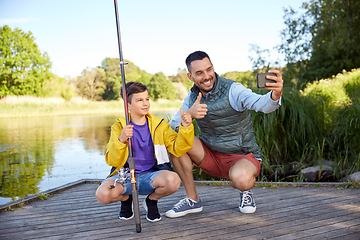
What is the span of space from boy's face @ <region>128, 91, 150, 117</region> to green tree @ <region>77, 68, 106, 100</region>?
34561 mm

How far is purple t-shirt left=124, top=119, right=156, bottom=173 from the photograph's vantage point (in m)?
2.26

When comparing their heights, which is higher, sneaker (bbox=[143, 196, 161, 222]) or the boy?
the boy

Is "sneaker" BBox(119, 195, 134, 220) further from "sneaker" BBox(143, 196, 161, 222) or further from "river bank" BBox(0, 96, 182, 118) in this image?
"river bank" BBox(0, 96, 182, 118)

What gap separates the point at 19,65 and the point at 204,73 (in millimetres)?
28795

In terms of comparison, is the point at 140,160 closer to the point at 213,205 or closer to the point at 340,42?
the point at 213,205

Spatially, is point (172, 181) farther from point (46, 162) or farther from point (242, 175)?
point (46, 162)

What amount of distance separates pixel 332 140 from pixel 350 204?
2375 mm

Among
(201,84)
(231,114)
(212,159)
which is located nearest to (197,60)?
(201,84)

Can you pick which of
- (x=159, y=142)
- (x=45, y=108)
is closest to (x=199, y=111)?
(x=159, y=142)

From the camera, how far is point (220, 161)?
252 centimetres

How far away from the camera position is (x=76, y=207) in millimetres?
2586

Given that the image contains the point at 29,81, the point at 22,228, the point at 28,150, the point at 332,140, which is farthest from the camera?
the point at 29,81

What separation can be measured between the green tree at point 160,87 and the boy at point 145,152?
3135cm

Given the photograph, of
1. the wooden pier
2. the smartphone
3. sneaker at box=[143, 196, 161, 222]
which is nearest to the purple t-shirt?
sneaker at box=[143, 196, 161, 222]
